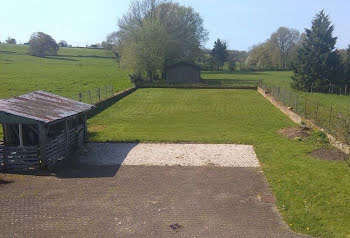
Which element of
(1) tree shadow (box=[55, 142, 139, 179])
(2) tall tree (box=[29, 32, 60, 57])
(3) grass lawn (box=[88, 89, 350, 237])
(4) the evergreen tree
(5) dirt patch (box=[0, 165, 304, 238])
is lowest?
(5) dirt patch (box=[0, 165, 304, 238])

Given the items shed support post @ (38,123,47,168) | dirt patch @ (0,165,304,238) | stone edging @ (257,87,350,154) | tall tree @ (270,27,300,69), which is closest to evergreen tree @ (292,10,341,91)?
stone edging @ (257,87,350,154)

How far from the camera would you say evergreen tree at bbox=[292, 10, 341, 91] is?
148 feet

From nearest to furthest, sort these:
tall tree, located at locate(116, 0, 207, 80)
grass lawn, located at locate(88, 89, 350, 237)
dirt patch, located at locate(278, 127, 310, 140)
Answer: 1. grass lawn, located at locate(88, 89, 350, 237)
2. dirt patch, located at locate(278, 127, 310, 140)
3. tall tree, located at locate(116, 0, 207, 80)

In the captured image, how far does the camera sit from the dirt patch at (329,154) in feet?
47.4

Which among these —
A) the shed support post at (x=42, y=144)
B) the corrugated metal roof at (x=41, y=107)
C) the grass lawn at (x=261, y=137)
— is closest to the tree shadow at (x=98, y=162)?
the shed support post at (x=42, y=144)

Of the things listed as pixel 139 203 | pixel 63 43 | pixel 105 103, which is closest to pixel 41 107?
pixel 139 203

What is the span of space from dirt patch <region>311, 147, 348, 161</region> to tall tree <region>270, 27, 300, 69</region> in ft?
290

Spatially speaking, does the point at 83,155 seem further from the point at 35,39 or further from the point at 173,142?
the point at 35,39

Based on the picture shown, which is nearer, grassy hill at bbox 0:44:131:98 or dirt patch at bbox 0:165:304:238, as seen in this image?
dirt patch at bbox 0:165:304:238

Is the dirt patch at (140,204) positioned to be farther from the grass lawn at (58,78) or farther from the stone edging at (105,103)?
the stone edging at (105,103)

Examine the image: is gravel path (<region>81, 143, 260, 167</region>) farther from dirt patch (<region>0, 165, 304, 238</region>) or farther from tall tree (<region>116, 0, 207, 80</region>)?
tall tree (<region>116, 0, 207, 80</region>)

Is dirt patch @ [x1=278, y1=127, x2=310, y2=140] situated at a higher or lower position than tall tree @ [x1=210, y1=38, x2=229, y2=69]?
lower

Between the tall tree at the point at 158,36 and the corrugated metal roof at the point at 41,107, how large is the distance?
37.3 meters

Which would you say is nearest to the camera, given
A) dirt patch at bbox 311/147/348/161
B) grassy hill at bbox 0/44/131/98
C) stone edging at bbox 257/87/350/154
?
dirt patch at bbox 311/147/348/161
